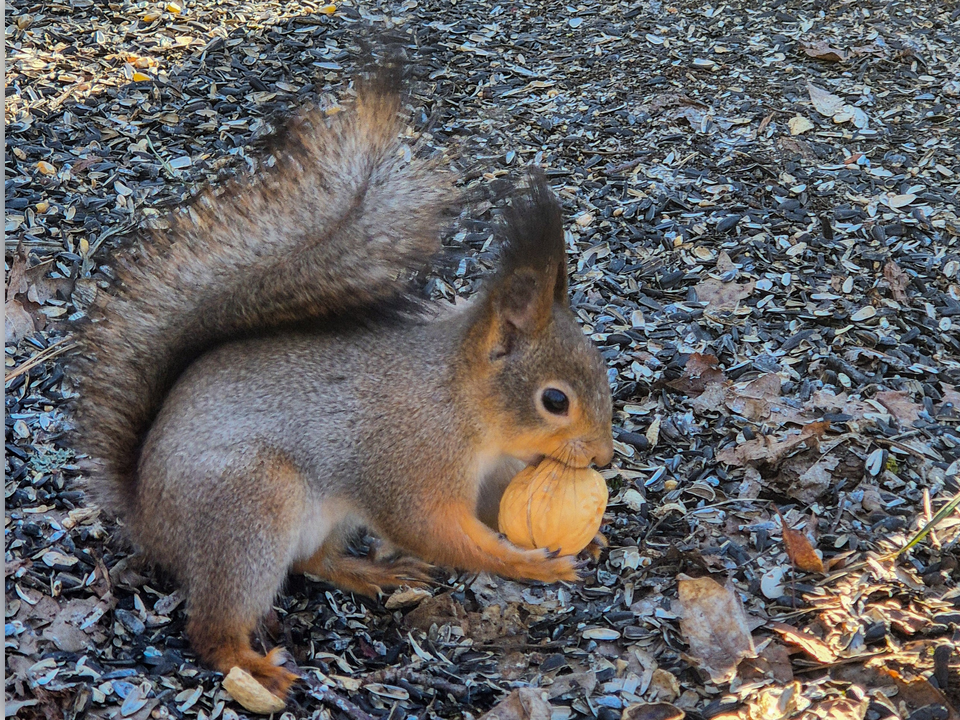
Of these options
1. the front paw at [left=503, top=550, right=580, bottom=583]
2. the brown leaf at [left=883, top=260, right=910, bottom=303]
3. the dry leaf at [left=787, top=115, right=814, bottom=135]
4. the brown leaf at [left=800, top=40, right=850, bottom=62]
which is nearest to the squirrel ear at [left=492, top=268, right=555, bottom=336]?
the front paw at [left=503, top=550, right=580, bottom=583]

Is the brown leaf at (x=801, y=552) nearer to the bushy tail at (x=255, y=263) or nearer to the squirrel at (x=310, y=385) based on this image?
the squirrel at (x=310, y=385)

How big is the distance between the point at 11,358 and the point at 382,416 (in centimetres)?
128

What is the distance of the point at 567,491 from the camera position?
2.33 metres

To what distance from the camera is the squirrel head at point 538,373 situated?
225 cm

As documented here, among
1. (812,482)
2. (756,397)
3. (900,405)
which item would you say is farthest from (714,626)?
(900,405)

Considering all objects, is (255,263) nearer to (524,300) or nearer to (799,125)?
(524,300)

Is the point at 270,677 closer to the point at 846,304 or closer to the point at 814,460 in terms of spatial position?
the point at 814,460

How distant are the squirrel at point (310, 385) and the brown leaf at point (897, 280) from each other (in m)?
1.38

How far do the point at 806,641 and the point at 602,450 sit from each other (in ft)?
1.98

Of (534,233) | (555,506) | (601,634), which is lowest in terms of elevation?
(601,634)

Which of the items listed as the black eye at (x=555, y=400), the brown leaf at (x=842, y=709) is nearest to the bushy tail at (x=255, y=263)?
the black eye at (x=555, y=400)

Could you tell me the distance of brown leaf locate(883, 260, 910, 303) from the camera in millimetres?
3199

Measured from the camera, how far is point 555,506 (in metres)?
2.34

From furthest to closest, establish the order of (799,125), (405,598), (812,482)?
(799,125), (812,482), (405,598)
